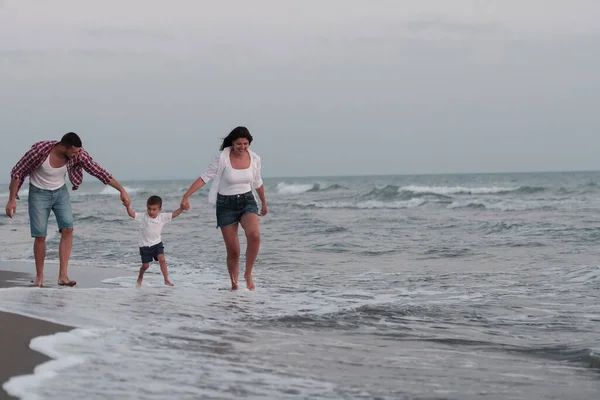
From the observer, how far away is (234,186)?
7.77 meters

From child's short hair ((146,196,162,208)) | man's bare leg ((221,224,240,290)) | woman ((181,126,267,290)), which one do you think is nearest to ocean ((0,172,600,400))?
man's bare leg ((221,224,240,290))

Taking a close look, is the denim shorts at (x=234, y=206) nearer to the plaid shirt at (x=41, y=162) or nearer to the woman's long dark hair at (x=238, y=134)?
the woman's long dark hair at (x=238, y=134)

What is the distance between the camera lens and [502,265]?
33.8 ft

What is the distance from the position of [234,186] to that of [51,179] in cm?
179

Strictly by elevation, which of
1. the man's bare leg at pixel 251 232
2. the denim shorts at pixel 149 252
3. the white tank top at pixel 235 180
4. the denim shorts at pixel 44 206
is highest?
the white tank top at pixel 235 180

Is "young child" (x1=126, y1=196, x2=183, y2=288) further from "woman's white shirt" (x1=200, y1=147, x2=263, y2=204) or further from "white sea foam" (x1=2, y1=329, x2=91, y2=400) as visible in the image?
"white sea foam" (x1=2, y1=329, x2=91, y2=400)

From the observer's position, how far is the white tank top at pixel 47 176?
7660mm

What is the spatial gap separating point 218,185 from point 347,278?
7.69 feet

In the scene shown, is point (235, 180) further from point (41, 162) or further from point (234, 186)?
point (41, 162)


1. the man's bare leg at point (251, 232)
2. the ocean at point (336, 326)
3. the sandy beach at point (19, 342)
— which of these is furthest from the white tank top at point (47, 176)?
the sandy beach at point (19, 342)

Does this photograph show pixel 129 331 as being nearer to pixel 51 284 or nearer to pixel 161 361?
pixel 161 361

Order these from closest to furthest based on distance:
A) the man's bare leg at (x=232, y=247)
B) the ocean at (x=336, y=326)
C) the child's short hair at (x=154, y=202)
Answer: the ocean at (x=336, y=326) < the man's bare leg at (x=232, y=247) < the child's short hair at (x=154, y=202)

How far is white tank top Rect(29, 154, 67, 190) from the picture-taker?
766 centimetres

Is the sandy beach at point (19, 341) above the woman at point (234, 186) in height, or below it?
below
